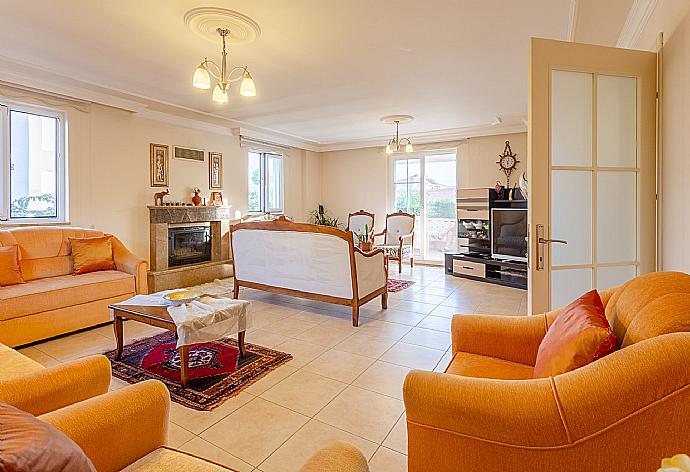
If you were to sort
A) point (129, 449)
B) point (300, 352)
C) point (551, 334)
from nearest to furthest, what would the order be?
point (129, 449) < point (551, 334) < point (300, 352)

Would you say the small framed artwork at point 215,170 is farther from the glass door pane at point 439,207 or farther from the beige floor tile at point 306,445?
the beige floor tile at point 306,445

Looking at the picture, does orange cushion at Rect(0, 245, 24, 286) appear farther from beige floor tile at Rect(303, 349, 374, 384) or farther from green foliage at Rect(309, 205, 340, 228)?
green foliage at Rect(309, 205, 340, 228)

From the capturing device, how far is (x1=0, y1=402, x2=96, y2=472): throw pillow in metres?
0.65

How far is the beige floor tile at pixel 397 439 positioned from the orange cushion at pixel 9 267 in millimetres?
3624

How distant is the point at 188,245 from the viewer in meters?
6.04

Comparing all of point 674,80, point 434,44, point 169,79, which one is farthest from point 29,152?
point 674,80

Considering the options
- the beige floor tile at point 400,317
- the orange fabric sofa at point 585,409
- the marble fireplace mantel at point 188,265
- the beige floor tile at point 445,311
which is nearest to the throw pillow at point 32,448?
the orange fabric sofa at point 585,409

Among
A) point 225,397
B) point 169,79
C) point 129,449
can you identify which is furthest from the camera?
point 169,79

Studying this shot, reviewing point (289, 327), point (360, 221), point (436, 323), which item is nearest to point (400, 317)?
point (436, 323)

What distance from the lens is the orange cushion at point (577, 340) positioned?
118 cm

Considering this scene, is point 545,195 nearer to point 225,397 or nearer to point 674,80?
point 674,80

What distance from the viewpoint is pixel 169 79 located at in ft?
13.9

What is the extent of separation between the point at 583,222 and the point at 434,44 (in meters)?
2.03

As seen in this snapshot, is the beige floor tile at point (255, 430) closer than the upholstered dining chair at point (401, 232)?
Yes
